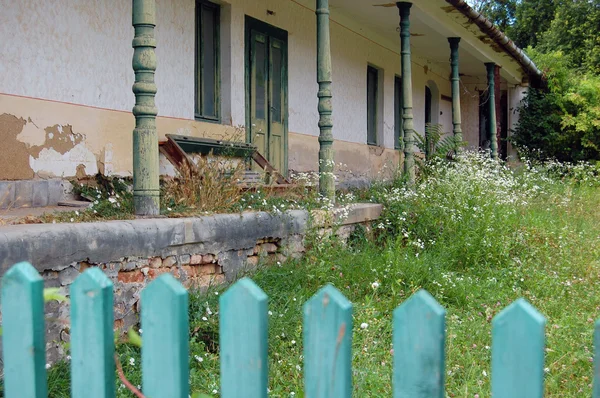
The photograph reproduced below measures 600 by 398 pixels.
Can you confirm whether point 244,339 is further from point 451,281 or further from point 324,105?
point 324,105

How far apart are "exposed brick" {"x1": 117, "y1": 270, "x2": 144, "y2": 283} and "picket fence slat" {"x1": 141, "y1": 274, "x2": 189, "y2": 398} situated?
270cm

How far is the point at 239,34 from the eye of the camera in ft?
27.1

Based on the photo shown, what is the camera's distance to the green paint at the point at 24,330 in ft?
4.59

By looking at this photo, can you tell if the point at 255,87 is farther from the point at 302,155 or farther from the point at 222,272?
the point at 222,272

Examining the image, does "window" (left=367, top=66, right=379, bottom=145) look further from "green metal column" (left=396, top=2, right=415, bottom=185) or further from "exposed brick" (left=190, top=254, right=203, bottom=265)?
"exposed brick" (left=190, top=254, right=203, bottom=265)

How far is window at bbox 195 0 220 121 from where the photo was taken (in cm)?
786


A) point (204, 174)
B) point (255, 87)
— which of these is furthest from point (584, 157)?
point (204, 174)

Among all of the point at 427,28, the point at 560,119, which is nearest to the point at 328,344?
the point at 427,28

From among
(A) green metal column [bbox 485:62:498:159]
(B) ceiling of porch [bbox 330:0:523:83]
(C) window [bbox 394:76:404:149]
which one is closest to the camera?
(B) ceiling of porch [bbox 330:0:523:83]

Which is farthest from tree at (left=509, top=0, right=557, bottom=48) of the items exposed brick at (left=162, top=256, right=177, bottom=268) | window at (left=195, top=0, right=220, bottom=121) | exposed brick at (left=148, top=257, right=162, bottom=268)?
exposed brick at (left=148, top=257, right=162, bottom=268)

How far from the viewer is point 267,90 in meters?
9.11

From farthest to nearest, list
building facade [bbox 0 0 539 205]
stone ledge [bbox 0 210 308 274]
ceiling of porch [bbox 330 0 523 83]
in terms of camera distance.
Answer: ceiling of porch [bbox 330 0 523 83], building facade [bbox 0 0 539 205], stone ledge [bbox 0 210 308 274]

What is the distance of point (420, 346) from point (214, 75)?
7305 millimetres

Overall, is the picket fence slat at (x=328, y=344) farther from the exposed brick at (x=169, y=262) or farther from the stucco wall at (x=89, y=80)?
the stucco wall at (x=89, y=80)
